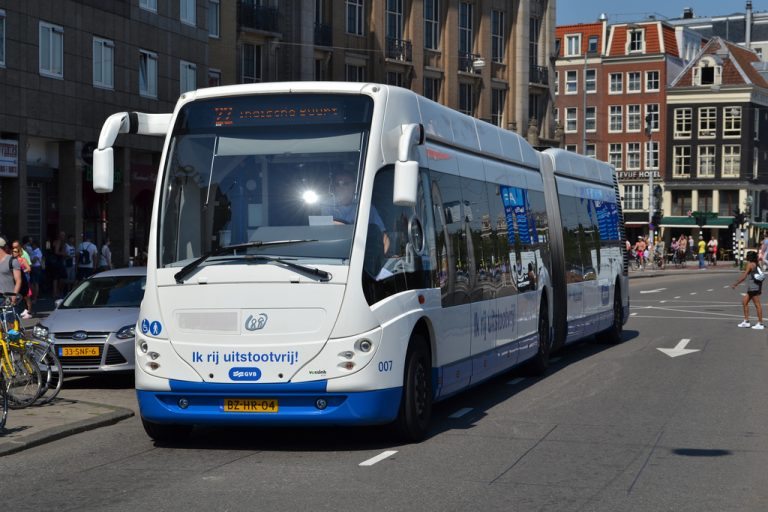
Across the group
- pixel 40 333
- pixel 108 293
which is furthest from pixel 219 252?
pixel 108 293

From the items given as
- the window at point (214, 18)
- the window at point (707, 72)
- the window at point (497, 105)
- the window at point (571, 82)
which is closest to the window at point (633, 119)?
the window at point (571, 82)

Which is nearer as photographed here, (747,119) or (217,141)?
(217,141)

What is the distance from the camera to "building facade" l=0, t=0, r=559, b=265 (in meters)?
34.4

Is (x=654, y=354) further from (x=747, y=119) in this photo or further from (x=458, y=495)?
(x=747, y=119)

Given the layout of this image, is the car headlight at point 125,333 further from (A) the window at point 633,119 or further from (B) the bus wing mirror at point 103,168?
(A) the window at point 633,119

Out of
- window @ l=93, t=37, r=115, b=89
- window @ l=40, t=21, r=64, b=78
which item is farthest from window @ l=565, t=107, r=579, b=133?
window @ l=40, t=21, r=64, b=78

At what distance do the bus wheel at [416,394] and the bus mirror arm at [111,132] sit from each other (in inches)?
113

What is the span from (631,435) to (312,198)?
362cm

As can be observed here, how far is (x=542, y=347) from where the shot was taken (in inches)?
693

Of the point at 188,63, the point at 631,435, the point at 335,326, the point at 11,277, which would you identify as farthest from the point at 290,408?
the point at 188,63

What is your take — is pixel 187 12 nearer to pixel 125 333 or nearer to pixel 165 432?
pixel 125 333

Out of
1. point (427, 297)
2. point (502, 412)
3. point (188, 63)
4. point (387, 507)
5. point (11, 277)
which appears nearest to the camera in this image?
point (387, 507)

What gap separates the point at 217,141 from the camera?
1144cm

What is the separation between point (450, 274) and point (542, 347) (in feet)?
16.0
